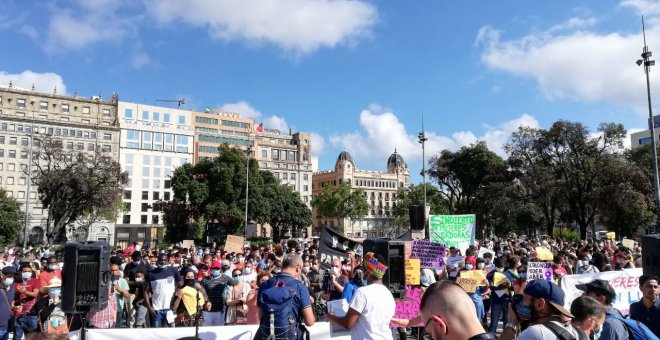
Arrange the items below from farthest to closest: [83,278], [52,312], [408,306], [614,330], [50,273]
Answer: [50,273], [408,306], [52,312], [83,278], [614,330]

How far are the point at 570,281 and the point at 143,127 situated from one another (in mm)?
91009

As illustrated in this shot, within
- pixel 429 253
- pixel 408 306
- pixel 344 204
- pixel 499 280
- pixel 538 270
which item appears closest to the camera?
pixel 408 306

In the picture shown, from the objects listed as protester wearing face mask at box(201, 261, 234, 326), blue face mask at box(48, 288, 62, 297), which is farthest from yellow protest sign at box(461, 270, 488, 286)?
blue face mask at box(48, 288, 62, 297)

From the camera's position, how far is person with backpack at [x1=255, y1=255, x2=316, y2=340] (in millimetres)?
5789

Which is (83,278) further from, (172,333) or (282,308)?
(282,308)

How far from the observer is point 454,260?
14.7 m

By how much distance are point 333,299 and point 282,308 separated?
372 centimetres

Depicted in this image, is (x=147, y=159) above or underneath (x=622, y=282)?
above

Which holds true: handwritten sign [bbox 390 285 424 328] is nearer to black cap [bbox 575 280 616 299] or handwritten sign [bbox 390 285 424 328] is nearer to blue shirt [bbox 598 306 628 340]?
black cap [bbox 575 280 616 299]

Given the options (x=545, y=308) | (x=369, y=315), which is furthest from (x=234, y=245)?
(x=545, y=308)

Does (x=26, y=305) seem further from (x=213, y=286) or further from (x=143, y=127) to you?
(x=143, y=127)

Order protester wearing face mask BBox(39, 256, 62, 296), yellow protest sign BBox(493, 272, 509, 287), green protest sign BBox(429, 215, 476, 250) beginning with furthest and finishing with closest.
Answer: green protest sign BBox(429, 215, 476, 250)
yellow protest sign BBox(493, 272, 509, 287)
protester wearing face mask BBox(39, 256, 62, 296)

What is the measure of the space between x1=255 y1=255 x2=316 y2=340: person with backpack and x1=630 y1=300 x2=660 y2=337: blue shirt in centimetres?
363

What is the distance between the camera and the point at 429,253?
1345 centimetres
